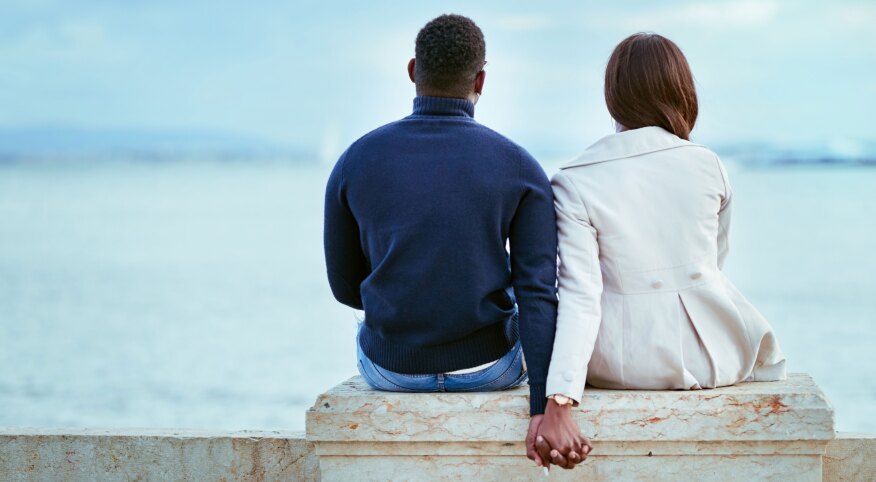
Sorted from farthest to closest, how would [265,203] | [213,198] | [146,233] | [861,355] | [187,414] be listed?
[213,198] → [265,203] → [146,233] → [861,355] → [187,414]

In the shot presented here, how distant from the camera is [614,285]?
292cm

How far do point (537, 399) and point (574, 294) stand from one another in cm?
30

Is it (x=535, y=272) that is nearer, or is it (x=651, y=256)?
(x=535, y=272)

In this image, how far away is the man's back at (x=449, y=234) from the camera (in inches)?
108

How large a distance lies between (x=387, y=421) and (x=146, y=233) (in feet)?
102

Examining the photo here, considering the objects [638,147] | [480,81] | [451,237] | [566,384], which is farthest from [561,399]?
[480,81]

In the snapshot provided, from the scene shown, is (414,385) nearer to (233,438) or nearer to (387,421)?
(387,421)

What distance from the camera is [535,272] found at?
2.76 meters

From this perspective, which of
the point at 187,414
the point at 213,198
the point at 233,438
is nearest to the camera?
the point at 233,438

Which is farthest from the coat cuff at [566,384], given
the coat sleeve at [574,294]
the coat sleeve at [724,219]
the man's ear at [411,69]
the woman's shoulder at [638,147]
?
the man's ear at [411,69]

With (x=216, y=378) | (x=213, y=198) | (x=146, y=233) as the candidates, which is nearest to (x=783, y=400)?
(x=216, y=378)

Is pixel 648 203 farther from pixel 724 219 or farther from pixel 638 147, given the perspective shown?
pixel 724 219

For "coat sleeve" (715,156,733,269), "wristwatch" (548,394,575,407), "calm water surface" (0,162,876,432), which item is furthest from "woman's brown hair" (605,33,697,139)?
"calm water surface" (0,162,876,432)

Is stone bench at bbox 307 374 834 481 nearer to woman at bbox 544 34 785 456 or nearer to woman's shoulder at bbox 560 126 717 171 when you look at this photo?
woman at bbox 544 34 785 456
